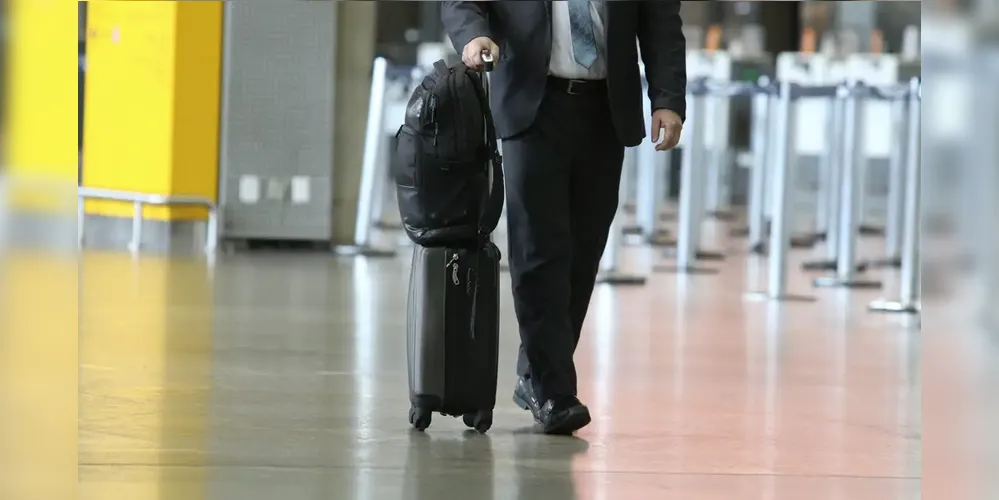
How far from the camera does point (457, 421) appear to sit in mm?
3494

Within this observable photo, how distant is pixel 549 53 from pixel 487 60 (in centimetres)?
17

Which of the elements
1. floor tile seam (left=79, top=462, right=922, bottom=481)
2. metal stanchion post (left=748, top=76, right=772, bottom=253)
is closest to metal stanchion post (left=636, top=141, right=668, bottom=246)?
metal stanchion post (left=748, top=76, right=772, bottom=253)

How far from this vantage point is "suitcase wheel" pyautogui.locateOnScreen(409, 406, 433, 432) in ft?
10.7

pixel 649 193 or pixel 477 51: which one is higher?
pixel 477 51

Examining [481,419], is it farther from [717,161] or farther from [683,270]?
[717,161]

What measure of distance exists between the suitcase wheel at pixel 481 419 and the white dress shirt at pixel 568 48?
748 millimetres

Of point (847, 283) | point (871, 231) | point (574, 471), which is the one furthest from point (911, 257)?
point (871, 231)

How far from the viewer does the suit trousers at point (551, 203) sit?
3330 millimetres

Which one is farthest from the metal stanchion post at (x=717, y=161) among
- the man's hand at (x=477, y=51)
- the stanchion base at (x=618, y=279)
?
the man's hand at (x=477, y=51)

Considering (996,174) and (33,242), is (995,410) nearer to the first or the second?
(996,174)

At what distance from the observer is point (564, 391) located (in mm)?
3350

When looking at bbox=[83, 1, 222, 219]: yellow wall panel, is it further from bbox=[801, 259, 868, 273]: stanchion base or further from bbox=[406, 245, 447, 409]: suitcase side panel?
bbox=[406, 245, 447, 409]: suitcase side panel

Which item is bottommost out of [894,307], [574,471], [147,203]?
[574,471]

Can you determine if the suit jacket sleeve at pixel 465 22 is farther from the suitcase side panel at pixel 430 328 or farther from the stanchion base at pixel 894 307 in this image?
the stanchion base at pixel 894 307
